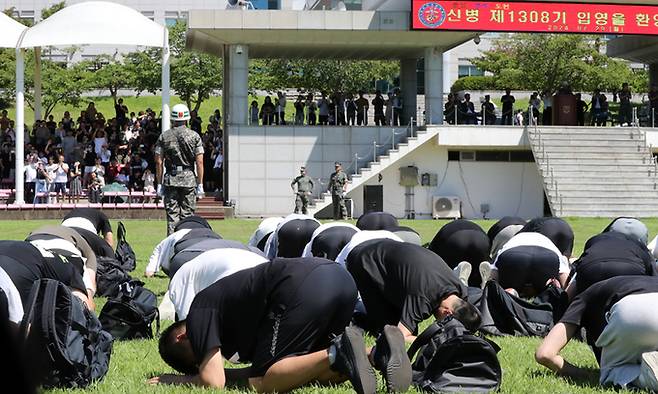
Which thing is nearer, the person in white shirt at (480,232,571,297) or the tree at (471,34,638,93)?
the person in white shirt at (480,232,571,297)

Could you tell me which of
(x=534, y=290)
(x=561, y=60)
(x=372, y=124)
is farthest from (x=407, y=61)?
(x=534, y=290)

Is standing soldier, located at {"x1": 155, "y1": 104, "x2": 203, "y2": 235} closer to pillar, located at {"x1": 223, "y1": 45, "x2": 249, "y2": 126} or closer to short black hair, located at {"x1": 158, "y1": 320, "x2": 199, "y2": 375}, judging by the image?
short black hair, located at {"x1": 158, "y1": 320, "x2": 199, "y2": 375}

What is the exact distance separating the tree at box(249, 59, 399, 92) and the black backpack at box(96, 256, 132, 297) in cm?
5370

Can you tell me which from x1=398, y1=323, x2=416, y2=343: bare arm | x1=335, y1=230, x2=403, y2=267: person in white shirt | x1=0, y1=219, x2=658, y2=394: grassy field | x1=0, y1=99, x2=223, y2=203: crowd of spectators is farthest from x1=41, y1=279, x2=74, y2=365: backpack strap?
x1=0, y1=99, x2=223, y2=203: crowd of spectators

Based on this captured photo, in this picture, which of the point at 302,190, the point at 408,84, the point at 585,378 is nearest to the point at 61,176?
the point at 302,190

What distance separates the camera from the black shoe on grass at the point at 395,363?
6285mm

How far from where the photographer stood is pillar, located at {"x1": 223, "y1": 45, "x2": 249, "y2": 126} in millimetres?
36312

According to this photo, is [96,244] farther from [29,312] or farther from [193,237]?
[29,312]

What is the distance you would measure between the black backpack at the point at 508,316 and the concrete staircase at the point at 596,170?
25.5 meters

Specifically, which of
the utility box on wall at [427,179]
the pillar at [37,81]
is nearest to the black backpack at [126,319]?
the utility box on wall at [427,179]

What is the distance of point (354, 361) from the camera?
6125mm

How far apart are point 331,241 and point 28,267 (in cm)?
418

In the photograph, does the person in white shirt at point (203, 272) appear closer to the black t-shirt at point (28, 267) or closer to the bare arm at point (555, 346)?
the black t-shirt at point (28, 267)

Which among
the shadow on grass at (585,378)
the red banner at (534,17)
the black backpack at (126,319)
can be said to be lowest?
the shadow on grass at (585,378)
